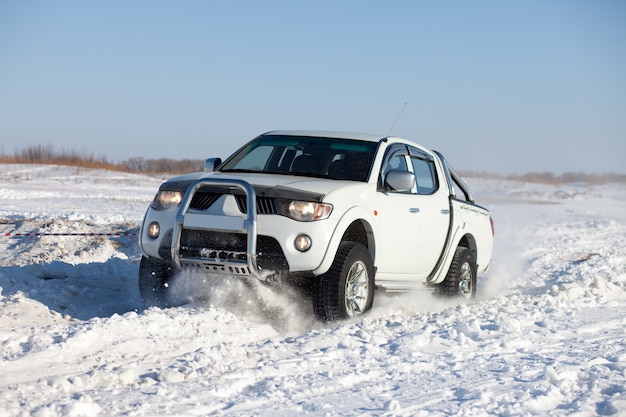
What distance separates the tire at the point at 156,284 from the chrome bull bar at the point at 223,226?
0.53 m

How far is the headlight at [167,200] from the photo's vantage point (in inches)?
280

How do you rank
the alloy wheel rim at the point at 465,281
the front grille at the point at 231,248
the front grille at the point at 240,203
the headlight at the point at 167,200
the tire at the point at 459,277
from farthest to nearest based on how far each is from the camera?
the alloy wheel rim at the point at 465,281 < the tire at the point at 459,277 < the headlight at the point at 167,200 < the front grille at the point at 240,203 < the front grille at the point at 231,248

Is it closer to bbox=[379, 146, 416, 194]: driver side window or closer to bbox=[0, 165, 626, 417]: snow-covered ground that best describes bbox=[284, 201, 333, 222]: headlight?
bbox=[0, 165, 626, 417]: snow-covered ground

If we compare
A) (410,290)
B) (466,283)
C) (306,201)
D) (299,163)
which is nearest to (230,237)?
(306,201)

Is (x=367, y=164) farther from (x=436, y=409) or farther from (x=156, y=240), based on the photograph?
(x=436, y=409)

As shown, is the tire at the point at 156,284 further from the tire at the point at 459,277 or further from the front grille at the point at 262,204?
the tire at the point at 459,277

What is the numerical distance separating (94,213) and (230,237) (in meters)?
14.1

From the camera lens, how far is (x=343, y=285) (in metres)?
6.96

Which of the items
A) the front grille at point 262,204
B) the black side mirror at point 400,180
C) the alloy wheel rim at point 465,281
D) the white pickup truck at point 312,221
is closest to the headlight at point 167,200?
the white pickup truck at point 312,221

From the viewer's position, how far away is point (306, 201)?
6.82 metres

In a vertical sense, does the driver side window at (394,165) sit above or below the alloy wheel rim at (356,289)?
above

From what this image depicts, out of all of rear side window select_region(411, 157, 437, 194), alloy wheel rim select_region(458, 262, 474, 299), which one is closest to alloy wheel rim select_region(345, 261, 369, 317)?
rear side window select_region(411, 157, 437, 194)

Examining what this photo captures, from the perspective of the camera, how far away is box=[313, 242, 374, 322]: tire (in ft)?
22.7

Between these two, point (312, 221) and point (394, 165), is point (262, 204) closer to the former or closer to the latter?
point (312, 221)
